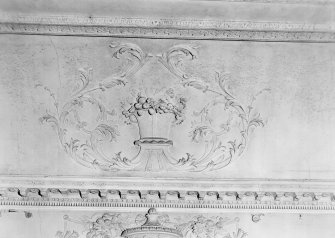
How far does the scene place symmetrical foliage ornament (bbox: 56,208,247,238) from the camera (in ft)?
15.2

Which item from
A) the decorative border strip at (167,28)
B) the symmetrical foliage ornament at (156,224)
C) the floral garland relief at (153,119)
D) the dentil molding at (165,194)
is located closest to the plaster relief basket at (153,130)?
the floral garland relief at (153,119)

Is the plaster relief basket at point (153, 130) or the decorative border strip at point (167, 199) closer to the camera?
the decorative border strip at point (167, 199)

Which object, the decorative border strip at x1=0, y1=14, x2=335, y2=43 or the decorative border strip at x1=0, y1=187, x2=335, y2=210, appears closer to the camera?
the decorative border strip at x1=0, y1=187, x2=335, y2=210

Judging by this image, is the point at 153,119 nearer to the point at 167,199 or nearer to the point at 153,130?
the point at 153,130

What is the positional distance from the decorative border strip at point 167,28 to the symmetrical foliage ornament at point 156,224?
4.97ft

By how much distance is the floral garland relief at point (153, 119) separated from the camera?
4660mm

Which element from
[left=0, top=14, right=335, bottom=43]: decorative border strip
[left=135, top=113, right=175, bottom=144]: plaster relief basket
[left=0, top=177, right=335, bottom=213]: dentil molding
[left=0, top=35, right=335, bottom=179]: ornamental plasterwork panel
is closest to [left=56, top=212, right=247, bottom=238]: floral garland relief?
[left=0, top=177, right=335, bottom=213]: dentil molding

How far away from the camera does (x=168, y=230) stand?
4.48 m

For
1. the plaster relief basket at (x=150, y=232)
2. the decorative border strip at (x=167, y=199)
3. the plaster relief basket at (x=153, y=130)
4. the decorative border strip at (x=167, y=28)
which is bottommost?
the plaster relief basket at (x=150, y=232)

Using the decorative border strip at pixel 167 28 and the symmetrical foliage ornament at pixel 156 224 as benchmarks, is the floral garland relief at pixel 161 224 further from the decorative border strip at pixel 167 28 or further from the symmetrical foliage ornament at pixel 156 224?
the decorative border strip at pixel 167 28

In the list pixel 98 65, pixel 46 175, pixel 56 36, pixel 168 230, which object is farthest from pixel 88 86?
pixel 168 230

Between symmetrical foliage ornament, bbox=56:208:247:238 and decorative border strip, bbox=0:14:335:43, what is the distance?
4.97 ft

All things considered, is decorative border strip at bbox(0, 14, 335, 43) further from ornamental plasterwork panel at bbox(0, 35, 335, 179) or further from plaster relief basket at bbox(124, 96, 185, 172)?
plaster relief basket at bbox(124, 96, 185, 172)

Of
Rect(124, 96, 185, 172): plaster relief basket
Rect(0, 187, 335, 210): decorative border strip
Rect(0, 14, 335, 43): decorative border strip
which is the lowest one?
Rect(0, 187, 335, 210): decorative border strip
